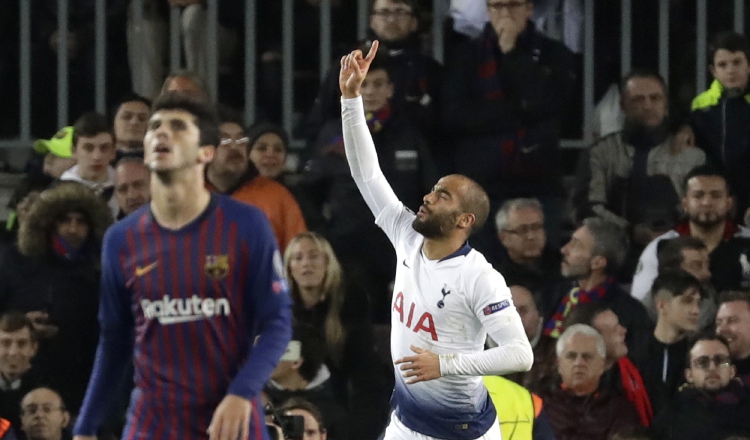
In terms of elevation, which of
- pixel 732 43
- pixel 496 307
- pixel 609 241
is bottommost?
pixel 496 307

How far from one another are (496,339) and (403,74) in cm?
289

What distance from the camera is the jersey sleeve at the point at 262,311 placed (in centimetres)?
527

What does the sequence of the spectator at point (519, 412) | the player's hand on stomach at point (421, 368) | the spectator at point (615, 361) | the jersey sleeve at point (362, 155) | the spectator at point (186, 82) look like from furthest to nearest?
the spectator at point (186, 82) → the spectator at point (615, 361) → the spectator at point (519, 412) → the jersey sleeve at point (362, 155) → the player's hand on stomach at point (421, 368)

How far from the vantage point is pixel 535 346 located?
863 centimetres

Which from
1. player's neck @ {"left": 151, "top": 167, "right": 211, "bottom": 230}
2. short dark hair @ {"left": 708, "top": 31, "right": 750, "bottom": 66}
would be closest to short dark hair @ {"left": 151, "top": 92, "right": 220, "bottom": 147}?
player's neck @ {"left": 151, "top": 167, "right": 211, "bottom": 230}

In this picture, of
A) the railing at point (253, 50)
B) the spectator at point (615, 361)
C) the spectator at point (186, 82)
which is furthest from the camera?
the railing at point (253, 50)

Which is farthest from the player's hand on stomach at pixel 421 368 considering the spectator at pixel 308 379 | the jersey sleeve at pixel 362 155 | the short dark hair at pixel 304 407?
the spectator at pixel 308 379

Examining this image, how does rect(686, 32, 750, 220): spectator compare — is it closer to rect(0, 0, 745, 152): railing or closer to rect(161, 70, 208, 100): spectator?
rect(0, 0, 745, 152): railing

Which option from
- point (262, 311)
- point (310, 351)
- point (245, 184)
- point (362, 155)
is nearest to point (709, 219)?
point (310, 351)

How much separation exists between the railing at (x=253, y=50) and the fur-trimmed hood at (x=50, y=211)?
4.54 feet

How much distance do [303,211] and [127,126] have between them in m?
1.08

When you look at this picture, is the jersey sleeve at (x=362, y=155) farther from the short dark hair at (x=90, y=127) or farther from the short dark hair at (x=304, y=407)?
the short dark hair at (x=90, y=127)

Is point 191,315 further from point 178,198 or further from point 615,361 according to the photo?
point 615,361

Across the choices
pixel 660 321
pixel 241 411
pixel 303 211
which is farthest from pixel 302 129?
pixel 241 411
